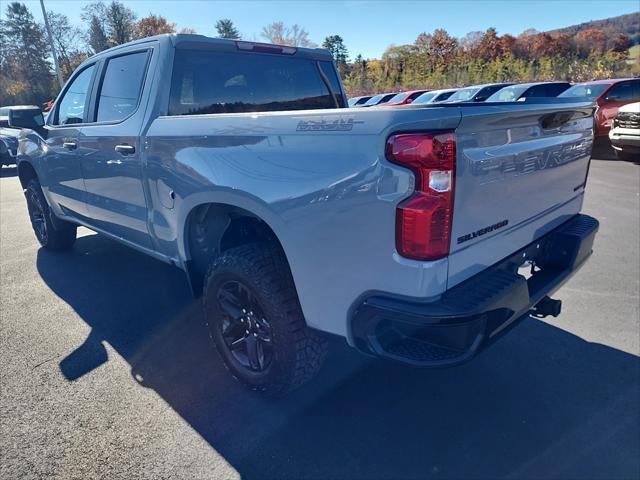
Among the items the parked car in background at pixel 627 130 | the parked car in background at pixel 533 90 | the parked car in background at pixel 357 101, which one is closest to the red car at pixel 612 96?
→ the parked car in background at pixel 627 130

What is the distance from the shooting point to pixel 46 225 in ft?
17.3

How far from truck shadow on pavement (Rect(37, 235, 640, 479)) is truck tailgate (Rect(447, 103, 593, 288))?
36.0 inches

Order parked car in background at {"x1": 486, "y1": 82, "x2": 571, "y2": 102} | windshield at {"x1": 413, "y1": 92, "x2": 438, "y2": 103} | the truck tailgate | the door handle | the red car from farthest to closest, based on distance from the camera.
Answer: windshield at {"x1": 413, "y1": 92, "x2": 438, "y2": 103}
parked car in background at {"x1": 486, "y1": 82, "x2": 571, "y2": 102}
the red car
the door handle
the truck tailgate

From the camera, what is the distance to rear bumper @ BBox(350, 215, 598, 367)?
1.77 meters

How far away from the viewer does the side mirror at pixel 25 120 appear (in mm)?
4434

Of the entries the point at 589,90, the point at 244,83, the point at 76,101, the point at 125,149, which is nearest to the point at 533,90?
the point at 589,90

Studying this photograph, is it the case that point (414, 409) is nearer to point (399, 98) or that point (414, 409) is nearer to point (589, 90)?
point (589, 90)

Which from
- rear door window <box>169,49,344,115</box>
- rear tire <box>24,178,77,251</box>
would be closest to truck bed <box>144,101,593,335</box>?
rear door window <box>169,49,344,115</box>

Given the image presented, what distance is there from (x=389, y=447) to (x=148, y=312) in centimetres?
244

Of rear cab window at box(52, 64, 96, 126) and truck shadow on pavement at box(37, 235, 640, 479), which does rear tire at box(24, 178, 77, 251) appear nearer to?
rear cab window at box(52, 64, 96, 126)

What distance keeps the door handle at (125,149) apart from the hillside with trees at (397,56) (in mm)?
29060

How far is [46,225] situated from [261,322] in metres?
4.01

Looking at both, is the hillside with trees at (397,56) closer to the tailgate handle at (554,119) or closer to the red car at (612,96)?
the red car at (612,96)

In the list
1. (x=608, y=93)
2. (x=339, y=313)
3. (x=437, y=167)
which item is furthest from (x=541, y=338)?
(x=608, y=93)
